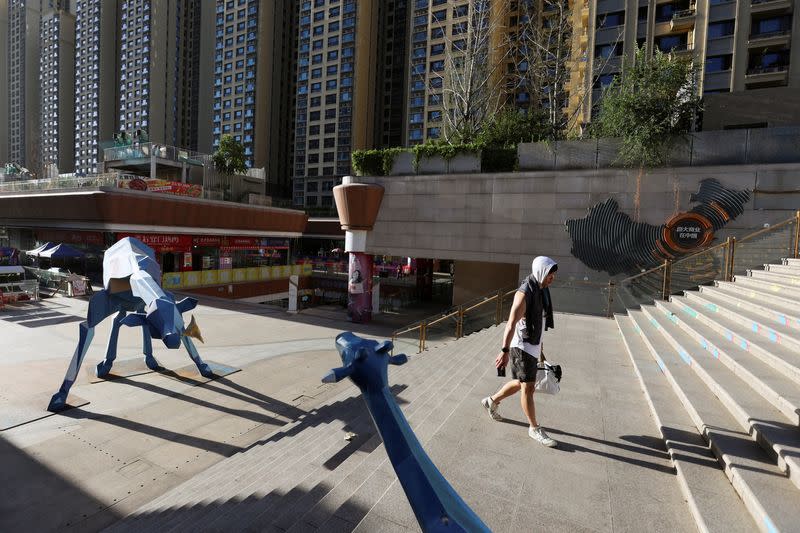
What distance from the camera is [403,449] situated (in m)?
2.32

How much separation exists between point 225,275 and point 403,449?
26.1m

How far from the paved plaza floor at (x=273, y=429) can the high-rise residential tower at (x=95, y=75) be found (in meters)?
105

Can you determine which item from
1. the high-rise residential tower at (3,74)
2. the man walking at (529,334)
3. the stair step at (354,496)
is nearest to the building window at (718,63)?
the man walking at (529,334)

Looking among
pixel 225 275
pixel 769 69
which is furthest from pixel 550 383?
pixel 769 69

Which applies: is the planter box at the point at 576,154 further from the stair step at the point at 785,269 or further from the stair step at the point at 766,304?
the stair step at the point at 766,304

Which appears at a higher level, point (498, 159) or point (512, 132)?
point (512, 132)

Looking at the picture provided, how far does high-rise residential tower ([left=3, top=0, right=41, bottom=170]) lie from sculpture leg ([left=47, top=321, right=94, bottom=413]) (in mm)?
134714

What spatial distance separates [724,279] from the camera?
1017 cm

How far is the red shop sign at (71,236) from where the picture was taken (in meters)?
24.2

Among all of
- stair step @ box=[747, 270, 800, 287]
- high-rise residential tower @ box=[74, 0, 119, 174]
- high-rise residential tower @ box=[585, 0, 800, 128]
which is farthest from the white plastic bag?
high-rise residential tower @ box=[74, 0, 119, 174]

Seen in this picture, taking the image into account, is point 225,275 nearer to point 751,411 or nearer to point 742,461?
point 751,411

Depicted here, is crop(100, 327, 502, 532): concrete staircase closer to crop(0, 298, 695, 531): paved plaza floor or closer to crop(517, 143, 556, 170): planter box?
crop(0, 298, 695, 531): paved plaza floor

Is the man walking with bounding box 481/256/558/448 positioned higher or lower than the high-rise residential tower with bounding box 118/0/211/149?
lower

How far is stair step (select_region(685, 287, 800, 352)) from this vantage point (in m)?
5.18
